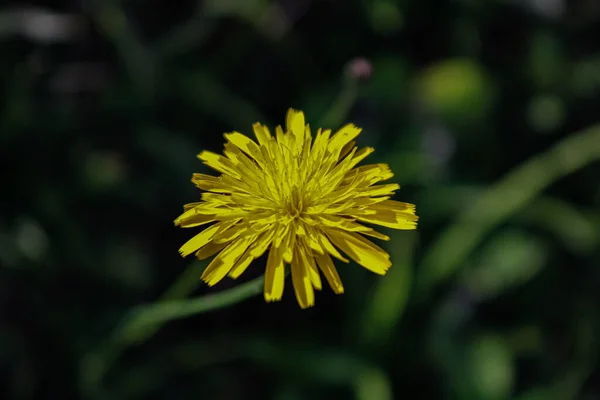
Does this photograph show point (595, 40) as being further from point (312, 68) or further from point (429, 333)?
point (429, 333)

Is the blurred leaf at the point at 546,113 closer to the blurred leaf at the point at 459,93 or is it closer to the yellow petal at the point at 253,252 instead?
the blurred leaf at the point at 459,93

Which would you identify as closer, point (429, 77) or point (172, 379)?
point (172, 379)

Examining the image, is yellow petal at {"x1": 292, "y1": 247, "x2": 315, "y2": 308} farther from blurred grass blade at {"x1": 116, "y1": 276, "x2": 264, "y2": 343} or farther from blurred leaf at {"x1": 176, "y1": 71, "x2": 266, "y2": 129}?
blurred leaf at {"x1": 176, "y1": 71, "x2": 266, "y2": 129}

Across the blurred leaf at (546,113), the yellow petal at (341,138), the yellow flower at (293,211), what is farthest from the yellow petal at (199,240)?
the blurred leaf at (546,113)

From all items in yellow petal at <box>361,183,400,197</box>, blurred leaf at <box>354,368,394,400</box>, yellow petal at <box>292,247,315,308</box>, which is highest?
yellow petal at <box>361,183,400,197</box>

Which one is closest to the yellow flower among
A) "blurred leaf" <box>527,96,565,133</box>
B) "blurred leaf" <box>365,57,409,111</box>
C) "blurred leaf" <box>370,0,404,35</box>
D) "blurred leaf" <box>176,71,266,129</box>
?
"blurred leaf" <box>176,71,266,129</box>

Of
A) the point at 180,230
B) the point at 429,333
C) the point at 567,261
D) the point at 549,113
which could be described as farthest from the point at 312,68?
the point at 567,261
